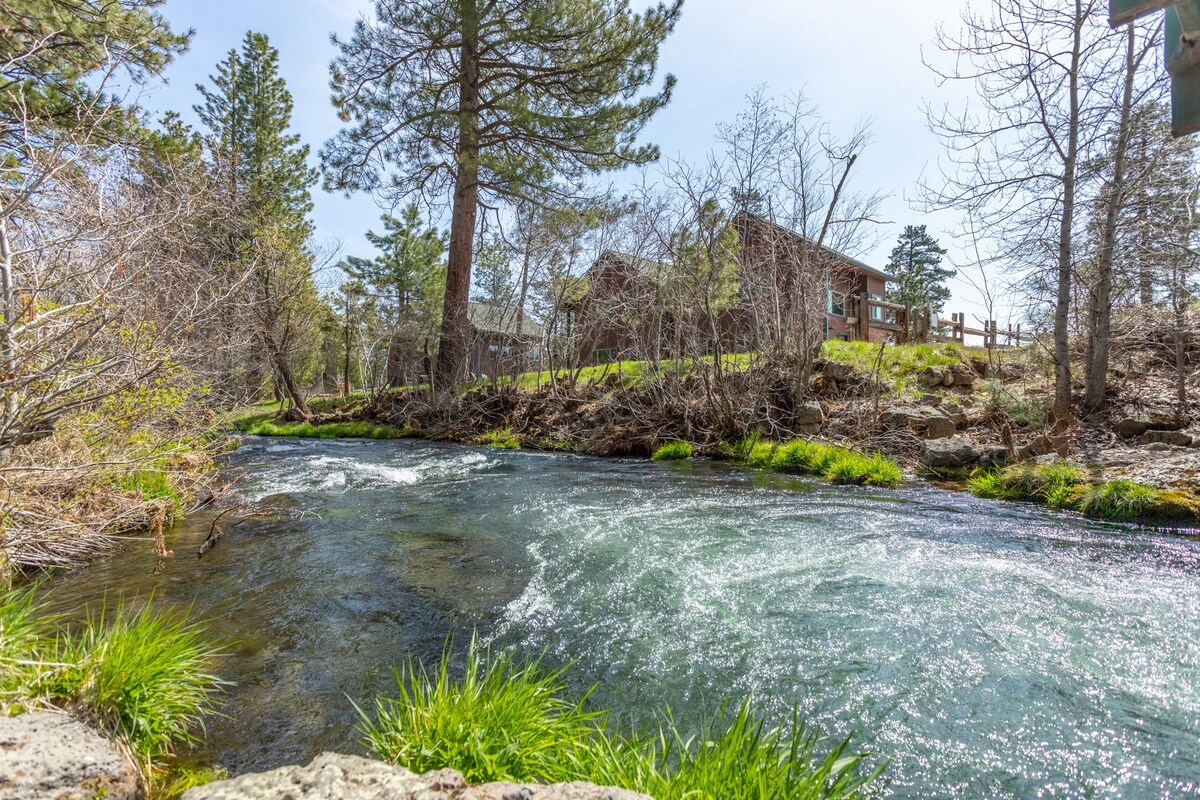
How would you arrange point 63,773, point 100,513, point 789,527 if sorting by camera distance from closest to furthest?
point 63,773 < point 100,513 < point 789,527

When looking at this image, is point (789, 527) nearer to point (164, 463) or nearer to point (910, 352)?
point (164, 463)

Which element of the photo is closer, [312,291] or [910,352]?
[910,352]

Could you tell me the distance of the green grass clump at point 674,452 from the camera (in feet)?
41.4

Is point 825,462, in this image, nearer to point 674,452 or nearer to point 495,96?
point 674,452

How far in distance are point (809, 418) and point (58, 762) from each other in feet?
39.4

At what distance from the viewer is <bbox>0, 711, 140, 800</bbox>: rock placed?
168 centimetres

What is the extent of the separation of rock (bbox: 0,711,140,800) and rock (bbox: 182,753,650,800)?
462mm

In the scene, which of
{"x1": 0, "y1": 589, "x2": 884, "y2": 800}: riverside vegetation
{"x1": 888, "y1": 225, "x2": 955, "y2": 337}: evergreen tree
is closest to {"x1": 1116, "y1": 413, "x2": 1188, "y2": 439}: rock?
{"x1": 0, "y1": 589, "x2": 884, "y2": 800}: riverside vegetation

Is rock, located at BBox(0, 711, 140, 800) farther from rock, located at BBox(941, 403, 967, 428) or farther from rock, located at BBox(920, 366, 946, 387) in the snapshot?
rock, located at BBox(920, 366, 946, 387)

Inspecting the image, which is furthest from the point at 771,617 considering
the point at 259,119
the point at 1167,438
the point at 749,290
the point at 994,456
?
the point at 259,119

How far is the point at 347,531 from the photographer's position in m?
6.57

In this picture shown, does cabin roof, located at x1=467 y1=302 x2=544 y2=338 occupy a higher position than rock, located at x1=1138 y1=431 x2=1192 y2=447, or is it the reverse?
cabin roof, located at x1=467 y1=302 x2=544 y2=338

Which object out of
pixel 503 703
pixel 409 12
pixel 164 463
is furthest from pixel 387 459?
pixel 409 12

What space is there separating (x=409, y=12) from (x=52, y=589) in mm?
17488
